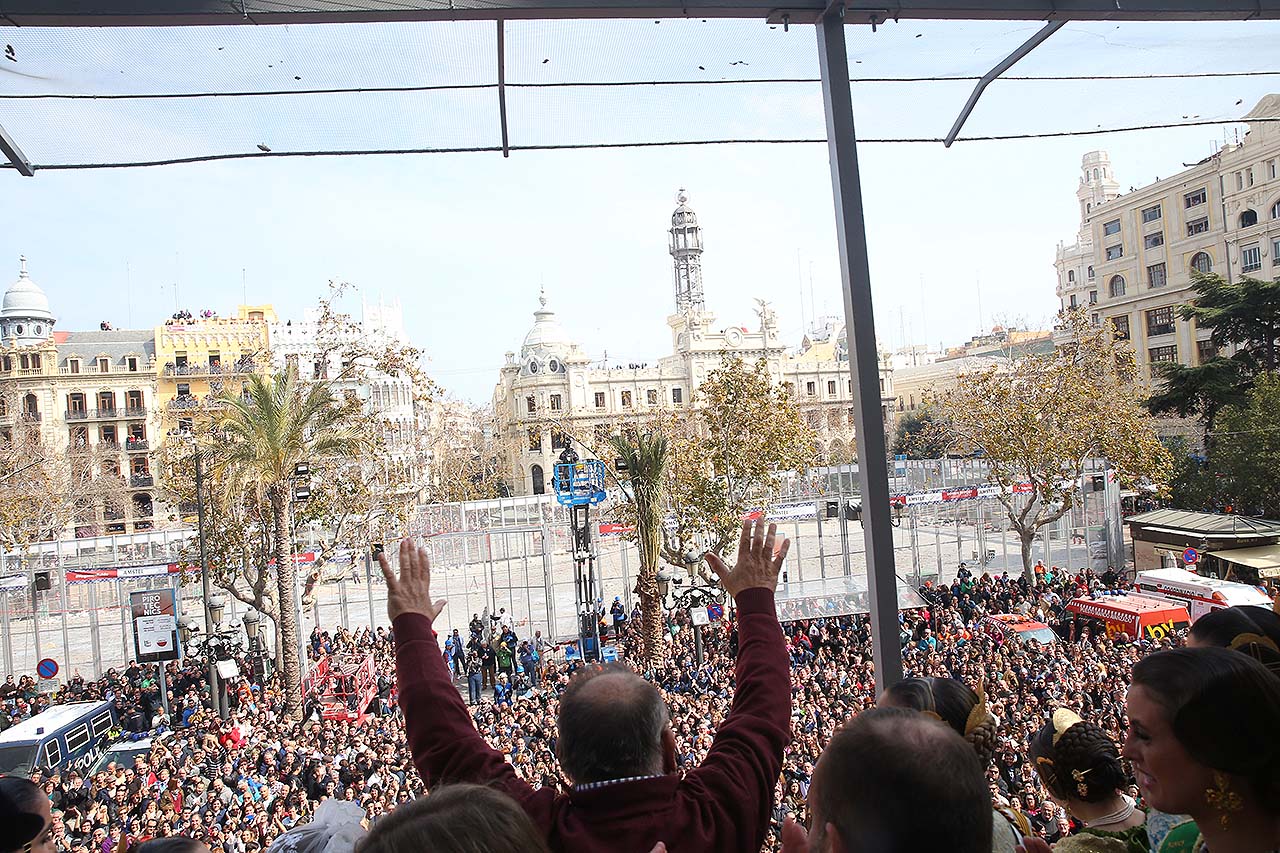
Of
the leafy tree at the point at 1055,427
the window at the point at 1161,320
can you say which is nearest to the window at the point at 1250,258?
the window at the point at 1161,320

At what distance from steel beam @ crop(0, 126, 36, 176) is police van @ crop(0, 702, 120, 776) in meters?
8.87

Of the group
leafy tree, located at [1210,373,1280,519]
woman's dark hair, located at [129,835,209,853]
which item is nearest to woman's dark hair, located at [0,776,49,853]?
woman's dark hair, located at [129,835,209,853]

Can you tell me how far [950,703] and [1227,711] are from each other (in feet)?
1.83

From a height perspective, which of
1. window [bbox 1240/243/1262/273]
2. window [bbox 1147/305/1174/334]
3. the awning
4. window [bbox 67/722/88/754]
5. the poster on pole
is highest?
window [bbox 1240/243/1262/273]

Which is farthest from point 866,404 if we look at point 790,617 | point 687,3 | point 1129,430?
point 1129,430

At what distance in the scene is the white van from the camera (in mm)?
11039

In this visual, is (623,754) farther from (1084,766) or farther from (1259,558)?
(1259,558)

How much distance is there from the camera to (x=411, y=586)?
5.52ft

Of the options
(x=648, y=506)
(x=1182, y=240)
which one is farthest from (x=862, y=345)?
(x=1182, y=240)

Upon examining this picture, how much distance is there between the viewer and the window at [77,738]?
388 inches

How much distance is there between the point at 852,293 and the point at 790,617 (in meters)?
10.2

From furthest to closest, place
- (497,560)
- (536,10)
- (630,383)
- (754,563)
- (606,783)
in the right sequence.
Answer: (630,383) → (497,560) → (536,10) → (754,563) → (606,783)

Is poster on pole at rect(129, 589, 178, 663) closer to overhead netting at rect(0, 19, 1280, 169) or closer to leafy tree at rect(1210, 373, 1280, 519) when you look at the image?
overhead netting at rect(0, 19, 1280, 169)

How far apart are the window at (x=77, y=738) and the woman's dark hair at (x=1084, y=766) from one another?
1153 centimetres
